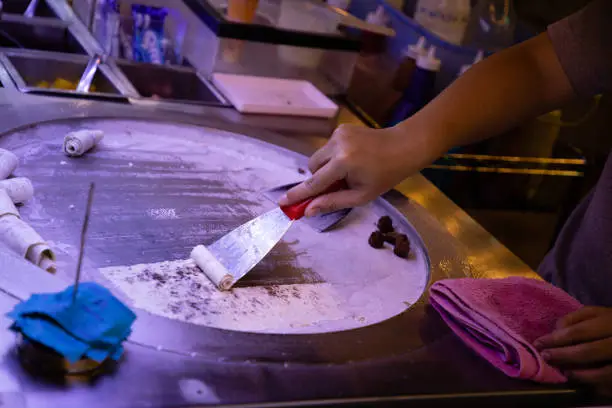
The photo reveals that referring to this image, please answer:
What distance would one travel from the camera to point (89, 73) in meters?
1.46

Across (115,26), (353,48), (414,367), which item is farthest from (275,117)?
(414,367)

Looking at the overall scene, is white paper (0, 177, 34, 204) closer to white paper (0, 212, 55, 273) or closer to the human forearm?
white paper (0, 212, 55, 273)

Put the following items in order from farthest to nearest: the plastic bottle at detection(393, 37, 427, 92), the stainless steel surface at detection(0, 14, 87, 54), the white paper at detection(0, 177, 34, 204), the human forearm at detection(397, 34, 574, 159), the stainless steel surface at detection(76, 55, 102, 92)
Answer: the plastic bottle at detection(393, 37, 427, 92) → the stainless steel surface at detection(0, 14, 87, 54) → the stainless steel surface at detection(76, 55, 102, 92) → the human forearm at detection(397, 34, 574, 159) → the white paper at detection(0, 177, 34, 204)

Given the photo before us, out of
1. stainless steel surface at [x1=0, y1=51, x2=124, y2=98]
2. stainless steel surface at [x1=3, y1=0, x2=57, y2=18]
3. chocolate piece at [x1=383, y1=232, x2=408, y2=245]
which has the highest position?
chocolate piece at [x1=383, y1=232, x2=408, y2=245]

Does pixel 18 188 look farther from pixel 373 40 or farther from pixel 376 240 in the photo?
pixel 373 40

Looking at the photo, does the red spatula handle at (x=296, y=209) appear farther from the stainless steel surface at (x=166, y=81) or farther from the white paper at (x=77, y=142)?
the stainless steel surface at (x=166, y=81)

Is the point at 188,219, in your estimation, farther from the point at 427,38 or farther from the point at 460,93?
the point at 427,38

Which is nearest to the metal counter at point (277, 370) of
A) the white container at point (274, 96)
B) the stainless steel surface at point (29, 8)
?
the white container at point (274, 96)

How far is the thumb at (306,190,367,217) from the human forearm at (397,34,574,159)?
15cm

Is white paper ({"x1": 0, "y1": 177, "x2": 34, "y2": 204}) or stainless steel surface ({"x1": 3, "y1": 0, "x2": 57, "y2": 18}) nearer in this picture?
white paper ({"x1": 0, "y1": 177, "x2": 34, "y2": 204})

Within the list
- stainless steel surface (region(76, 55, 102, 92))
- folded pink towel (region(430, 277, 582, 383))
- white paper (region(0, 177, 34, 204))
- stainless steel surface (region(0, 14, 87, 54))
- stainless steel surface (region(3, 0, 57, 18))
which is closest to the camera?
folded pink towel (region(430, 277, 582, 383))

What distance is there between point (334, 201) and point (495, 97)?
350mm

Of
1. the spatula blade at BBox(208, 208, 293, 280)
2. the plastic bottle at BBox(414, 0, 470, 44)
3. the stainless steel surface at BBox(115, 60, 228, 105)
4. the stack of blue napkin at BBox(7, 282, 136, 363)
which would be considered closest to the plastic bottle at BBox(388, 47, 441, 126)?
the plastic bottle at BBox(414, 0, 470, 44)

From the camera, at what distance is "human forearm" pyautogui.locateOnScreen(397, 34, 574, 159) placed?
1014mm
